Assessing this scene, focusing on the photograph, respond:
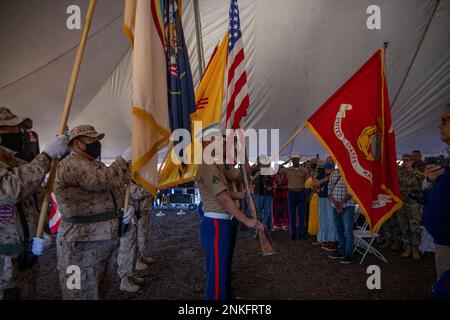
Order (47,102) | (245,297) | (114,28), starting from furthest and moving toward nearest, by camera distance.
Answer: (47,102) → (114,28) → (245,297)

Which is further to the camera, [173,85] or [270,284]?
[270,284]

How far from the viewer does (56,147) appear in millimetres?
1838

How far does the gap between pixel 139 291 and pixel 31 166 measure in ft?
8.52

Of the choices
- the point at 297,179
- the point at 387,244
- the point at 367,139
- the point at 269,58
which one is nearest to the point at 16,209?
the point at 367,139

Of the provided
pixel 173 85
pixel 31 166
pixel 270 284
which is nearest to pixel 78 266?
pixel 31 166

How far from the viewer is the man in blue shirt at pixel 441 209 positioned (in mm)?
2012

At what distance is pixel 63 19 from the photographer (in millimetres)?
6211

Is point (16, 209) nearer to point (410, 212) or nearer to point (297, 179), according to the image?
point (297, 179)

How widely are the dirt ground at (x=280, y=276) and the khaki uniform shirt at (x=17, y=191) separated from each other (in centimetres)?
199

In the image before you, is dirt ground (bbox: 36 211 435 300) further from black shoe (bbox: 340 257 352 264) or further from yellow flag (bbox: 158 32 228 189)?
yellow flag (bbox: 158 32 228 189)

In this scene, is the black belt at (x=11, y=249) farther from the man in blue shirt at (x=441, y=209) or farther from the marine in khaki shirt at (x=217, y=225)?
the man in blue shirt at (x=441, y=209)

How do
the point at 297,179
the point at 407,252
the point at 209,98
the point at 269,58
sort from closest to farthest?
the point at 209,98 → the point at 407,252 → the point at 297,179 → the point at 269,58

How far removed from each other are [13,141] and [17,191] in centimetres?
45
